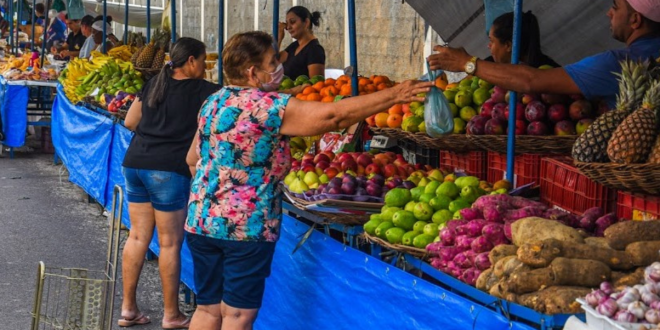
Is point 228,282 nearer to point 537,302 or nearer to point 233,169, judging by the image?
point 233,169

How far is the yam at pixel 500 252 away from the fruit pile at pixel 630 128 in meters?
0.62

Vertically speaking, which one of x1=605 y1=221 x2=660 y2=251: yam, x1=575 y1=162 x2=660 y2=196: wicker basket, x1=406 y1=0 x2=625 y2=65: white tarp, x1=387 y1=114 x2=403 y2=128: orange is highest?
x1=406 y1=0 x2=625 y2=65: white tarp

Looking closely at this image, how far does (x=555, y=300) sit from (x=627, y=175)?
0.91 metres

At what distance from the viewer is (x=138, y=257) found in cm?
627

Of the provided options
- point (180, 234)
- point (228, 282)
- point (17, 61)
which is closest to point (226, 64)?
point (228, 282)

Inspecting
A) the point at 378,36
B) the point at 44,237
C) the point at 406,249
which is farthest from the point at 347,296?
the point at 378,36

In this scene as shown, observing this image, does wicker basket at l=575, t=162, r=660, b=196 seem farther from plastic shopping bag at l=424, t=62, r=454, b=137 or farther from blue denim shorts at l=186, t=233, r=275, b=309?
blue denim shorts at l=186, t=233, r=275, b=309

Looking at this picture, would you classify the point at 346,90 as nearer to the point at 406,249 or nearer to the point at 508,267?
the point at 406,249

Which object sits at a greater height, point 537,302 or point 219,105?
point 219,105

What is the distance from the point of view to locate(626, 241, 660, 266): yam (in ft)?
10.6

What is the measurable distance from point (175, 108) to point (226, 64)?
1647 mm

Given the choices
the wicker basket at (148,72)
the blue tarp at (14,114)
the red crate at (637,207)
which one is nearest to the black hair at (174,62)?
the red crate at (637,207)

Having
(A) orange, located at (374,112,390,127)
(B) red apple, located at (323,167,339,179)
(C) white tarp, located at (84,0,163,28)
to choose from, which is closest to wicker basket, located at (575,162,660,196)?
(B) red apple, located at (323,167,339,179)

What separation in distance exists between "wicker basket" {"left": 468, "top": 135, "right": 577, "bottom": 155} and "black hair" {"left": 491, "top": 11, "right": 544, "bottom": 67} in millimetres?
838
